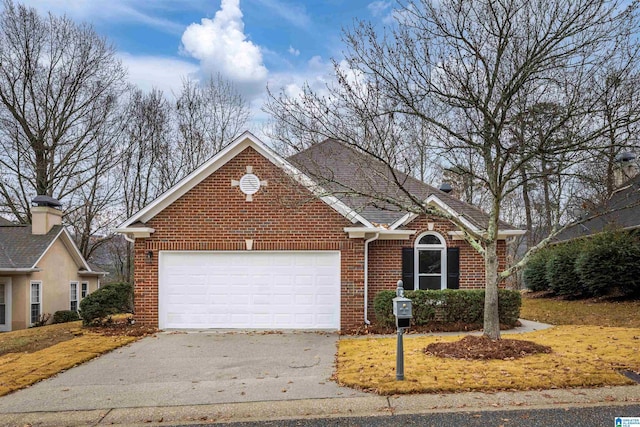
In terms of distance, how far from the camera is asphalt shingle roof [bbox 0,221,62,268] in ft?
60.9

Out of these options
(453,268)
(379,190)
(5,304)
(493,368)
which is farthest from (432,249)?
(5,304)

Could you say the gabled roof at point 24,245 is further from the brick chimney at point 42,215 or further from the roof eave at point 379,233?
the roof eave at point 379,233

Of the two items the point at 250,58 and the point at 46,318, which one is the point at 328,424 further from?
the point at 46,318

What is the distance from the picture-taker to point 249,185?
41.1 ft

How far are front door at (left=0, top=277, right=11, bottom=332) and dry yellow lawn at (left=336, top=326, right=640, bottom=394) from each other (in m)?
14.8

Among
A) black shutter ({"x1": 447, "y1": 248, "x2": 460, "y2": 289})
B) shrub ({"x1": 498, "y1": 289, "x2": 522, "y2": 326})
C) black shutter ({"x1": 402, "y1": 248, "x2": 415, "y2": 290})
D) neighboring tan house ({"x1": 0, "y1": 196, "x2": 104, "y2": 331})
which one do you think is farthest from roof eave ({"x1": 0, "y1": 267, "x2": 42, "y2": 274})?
shrub ({"x1": 498, "y1": 289, "x2": 522, "y2": 326})

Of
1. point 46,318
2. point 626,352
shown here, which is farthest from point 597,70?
point 46,318

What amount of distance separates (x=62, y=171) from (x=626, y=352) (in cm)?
2581

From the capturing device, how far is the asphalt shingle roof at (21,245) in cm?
1856

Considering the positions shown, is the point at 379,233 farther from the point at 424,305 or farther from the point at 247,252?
the point at 247,252

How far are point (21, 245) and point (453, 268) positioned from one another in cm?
1654

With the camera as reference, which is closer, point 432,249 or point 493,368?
point 493,368

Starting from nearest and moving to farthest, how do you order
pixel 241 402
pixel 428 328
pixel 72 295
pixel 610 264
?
1. pixel 241 402
2. pixel 428 328
3. pixel 610 264
4. pixel 72 295

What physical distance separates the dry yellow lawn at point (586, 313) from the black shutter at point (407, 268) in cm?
397
